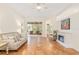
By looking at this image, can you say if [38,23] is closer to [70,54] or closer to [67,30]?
[67,30]

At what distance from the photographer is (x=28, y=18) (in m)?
3.33

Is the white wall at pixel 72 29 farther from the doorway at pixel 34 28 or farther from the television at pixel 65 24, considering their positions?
the doorway at pixel 34 28

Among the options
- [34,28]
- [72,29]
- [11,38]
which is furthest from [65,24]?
[11,38]

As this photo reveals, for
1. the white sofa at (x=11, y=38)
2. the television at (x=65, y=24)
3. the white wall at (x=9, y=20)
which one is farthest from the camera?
the television at (x=65, y=24)

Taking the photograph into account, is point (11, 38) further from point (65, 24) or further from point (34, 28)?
point (65, 24)

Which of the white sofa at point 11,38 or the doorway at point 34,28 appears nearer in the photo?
the white sofa at point 11,38

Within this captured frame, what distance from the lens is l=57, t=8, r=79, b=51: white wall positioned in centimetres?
308

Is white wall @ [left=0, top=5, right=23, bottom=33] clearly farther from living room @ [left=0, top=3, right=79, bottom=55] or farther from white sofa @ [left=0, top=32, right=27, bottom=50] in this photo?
white sofa @ [left=0, top=32, right=27, bottom=50]

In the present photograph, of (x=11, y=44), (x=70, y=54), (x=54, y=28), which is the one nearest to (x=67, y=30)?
(x=54, y=28)

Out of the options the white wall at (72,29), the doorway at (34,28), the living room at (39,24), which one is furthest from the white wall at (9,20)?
the white wall at (72,29)

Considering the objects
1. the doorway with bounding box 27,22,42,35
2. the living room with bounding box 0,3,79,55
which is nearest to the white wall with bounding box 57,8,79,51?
the living room with bounding box 0,3,79,55

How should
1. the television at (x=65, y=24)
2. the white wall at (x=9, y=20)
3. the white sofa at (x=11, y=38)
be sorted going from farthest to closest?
the television at (x=65, y=24)
the white sofa at (x=11, y=38)
the white wall at (x=9, y=20)

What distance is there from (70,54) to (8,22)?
1.69 meters

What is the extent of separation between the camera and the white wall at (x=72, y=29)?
3.08 metres
